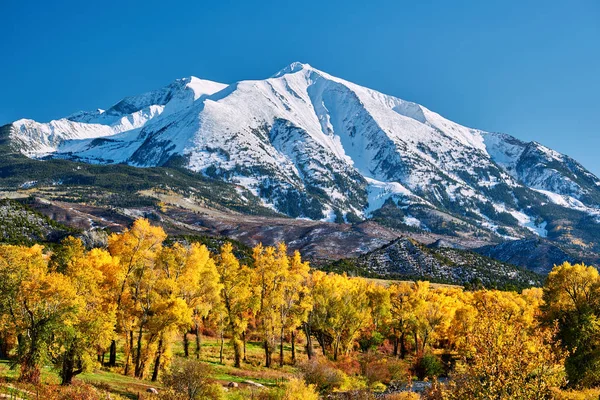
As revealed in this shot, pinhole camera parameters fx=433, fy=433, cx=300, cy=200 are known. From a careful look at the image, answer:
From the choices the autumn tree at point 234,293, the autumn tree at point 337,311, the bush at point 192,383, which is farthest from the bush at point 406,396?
the autumn tree at point 337,311

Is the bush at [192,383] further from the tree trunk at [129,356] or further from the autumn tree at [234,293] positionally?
the autumn tree at [234,293]

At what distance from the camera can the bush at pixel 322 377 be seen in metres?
48.5

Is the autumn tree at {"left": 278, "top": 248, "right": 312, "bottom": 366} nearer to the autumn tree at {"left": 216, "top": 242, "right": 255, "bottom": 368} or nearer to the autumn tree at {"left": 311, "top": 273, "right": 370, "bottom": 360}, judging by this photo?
the autumn tree at {"left": 216, "top": 242, "right": 255, "bottom": 368}

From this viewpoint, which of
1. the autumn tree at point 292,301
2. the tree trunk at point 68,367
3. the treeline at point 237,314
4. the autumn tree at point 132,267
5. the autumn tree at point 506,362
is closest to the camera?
the autumn tree at point 506,362

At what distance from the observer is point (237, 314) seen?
59281 mm

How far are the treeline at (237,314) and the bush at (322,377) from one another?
1003cm

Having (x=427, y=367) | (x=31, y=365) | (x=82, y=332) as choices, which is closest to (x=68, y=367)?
(x=31, y=365)

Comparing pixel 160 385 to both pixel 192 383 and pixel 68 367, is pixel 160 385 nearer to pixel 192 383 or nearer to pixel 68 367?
pixel 68 367

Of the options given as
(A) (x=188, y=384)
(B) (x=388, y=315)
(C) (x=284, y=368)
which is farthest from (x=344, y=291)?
(A) (x=188, y=384)

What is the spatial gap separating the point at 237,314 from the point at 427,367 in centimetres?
3250

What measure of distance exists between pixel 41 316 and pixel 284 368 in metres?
37.0

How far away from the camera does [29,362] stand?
106ft

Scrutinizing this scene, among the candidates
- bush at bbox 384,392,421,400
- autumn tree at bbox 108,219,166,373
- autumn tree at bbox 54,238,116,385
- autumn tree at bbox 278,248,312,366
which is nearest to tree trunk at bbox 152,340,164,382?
autumn tree at bbox 108,219,166,373

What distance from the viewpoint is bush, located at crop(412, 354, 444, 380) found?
69000mm
